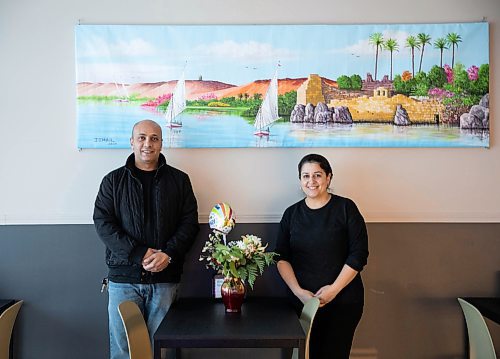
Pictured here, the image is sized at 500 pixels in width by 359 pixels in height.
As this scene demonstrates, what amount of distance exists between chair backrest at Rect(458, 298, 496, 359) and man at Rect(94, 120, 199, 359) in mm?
1629

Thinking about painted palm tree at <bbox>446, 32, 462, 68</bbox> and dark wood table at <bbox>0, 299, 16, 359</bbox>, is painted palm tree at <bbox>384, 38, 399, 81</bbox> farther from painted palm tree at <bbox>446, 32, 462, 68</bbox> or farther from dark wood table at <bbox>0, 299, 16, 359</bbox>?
dark wood table at <bbox>0, 299, 16, 359</bbox>

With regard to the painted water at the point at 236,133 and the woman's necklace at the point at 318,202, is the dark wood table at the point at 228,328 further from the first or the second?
the painted water at the point at 236,133

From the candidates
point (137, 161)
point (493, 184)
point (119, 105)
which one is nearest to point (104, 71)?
point (119, 105)

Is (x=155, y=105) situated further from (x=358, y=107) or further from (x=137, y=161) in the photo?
(x=358, y=107)

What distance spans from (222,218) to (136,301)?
683mm

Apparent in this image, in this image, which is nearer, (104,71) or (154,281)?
(154,281)

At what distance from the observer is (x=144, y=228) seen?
3.19 metres

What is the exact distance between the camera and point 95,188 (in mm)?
3596

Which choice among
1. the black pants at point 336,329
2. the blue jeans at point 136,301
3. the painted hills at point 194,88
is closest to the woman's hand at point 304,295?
the black pants at point 336,329

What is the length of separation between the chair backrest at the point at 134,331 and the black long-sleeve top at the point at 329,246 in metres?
0.91

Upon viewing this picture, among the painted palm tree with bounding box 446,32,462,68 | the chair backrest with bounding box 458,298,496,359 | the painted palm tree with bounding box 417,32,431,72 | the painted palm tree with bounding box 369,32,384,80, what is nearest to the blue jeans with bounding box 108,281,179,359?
the chair backrest with bounding box 458,298,496,359

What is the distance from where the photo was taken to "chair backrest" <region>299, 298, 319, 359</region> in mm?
2770

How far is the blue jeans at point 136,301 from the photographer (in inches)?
126

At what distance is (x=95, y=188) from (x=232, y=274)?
1.18 m
